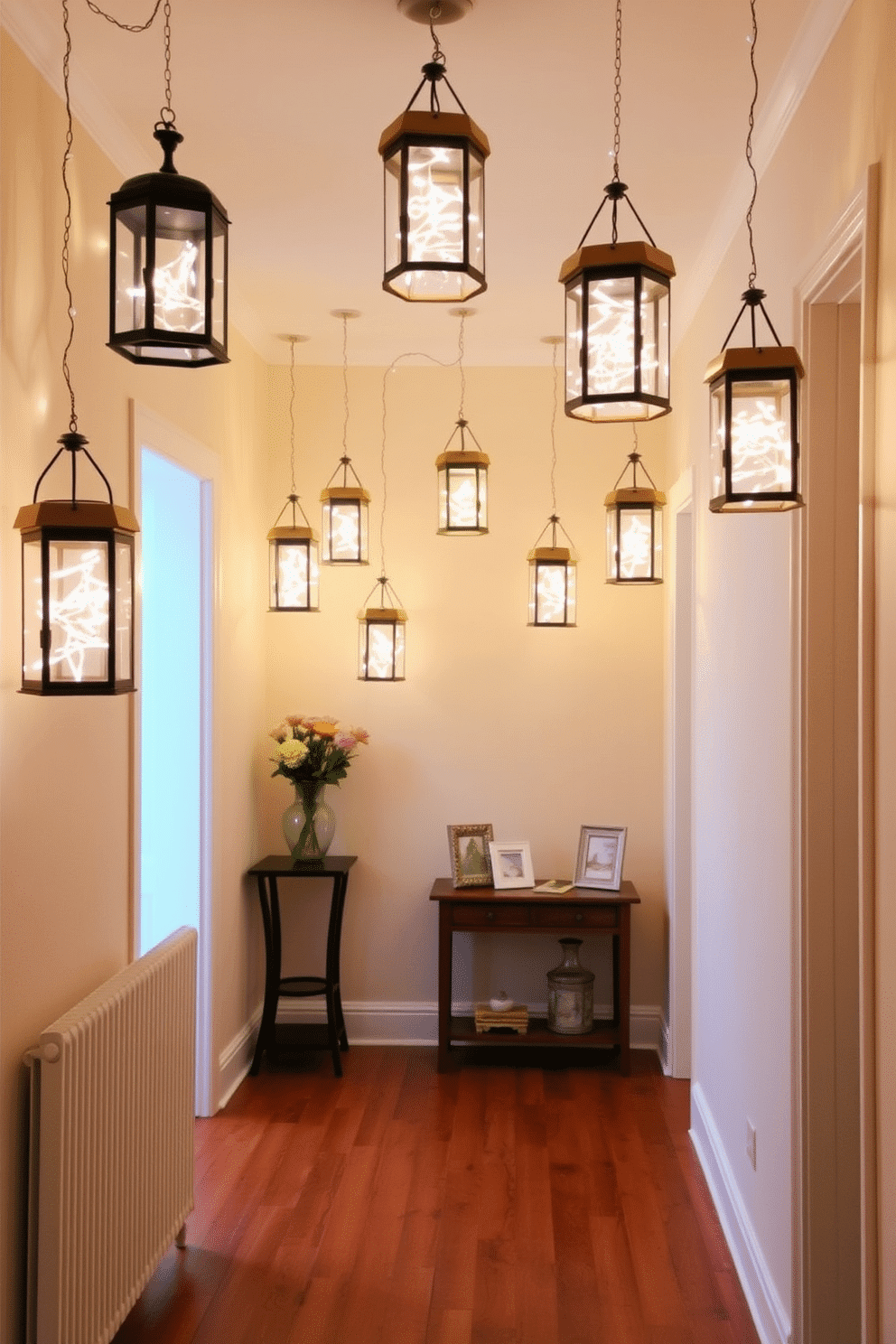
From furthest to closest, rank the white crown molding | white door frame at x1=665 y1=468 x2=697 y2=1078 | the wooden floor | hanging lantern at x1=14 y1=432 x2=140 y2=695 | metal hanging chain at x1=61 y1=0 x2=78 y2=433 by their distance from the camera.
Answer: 1. white door frame at x1=665 y1=468 x2=697 y2=1078
2. the wooden floor
3. metal hanging chain at x1=61 y1=0 x2=78 y2=433
4. the white crown molding
5. hanging lantern at x1=14 y1=432 x2=140 y2=695

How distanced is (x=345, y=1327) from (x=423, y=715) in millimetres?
2882

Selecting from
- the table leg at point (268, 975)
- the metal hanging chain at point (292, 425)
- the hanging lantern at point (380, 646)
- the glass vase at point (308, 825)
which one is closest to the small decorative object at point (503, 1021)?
the table leg at point (268, 975)

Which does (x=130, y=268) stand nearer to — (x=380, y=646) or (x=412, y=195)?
(x=412, y=195)

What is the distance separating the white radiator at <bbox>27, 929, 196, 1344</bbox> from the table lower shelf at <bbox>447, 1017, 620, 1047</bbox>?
1843mm

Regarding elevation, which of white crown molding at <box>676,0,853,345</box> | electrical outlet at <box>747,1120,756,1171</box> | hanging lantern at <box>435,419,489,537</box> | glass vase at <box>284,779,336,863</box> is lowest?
→ electrical outlet at <box>747,1120,756,1171</box>

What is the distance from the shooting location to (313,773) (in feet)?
16.9

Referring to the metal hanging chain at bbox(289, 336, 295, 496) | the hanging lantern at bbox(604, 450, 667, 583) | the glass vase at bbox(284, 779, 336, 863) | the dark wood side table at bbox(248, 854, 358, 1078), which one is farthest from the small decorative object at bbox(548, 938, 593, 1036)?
the metal hanging chain at bbox(289, 336, 295, 496)

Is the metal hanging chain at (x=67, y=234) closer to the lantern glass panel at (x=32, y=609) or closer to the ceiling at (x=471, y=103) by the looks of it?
the ceiling at (x=471, y=103)

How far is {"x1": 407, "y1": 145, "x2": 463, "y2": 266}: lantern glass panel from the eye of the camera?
1724mm

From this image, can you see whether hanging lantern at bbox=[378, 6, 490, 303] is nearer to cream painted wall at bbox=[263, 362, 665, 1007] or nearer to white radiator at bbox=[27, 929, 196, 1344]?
white radiator at bbox=[27, 929, 196, 1344]

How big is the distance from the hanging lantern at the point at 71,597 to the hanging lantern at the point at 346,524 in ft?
8.22

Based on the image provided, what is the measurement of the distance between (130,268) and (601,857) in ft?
12.8

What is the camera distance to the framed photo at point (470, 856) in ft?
17.3

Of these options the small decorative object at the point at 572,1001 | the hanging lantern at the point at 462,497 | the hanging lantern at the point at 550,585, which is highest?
the hanging lantern at the point at 462,497
